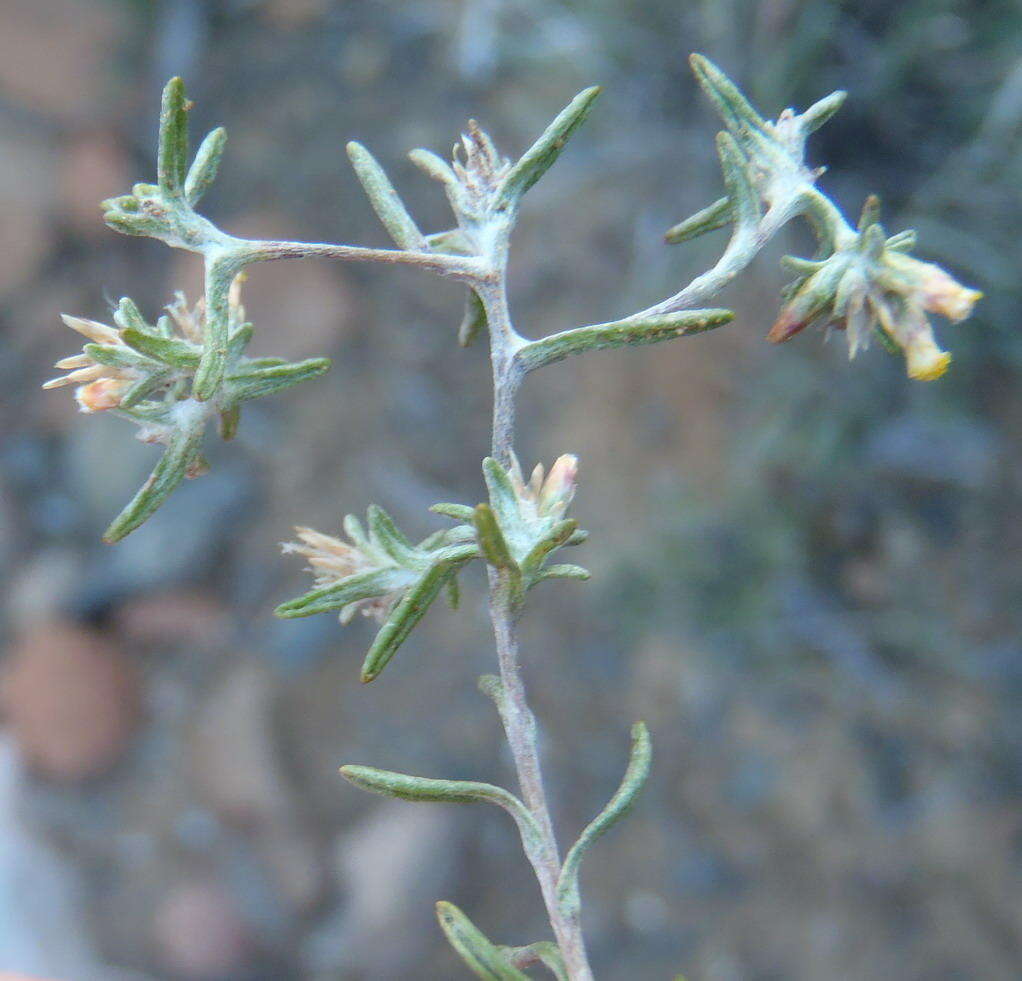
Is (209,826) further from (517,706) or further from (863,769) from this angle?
(517,706)

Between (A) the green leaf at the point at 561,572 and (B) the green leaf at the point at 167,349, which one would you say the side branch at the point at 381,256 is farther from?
(A) the green leaf at the point at 561,572

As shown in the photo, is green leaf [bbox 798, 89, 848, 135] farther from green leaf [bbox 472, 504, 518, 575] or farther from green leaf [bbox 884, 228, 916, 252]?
green leaf [bbox 472, 504, 518, 575]

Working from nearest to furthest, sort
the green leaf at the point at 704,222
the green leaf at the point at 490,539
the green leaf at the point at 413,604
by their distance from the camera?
the green leaf at the point at 490,539 → the green leaf at the point at 413,604 → the green leaf at the point at 704,222

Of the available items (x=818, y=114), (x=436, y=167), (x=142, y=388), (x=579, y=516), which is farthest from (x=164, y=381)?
(x=579, y=516)

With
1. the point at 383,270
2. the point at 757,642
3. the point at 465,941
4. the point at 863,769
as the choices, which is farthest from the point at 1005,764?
the point at 383,270

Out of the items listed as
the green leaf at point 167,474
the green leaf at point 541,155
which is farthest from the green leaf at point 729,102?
the green leaf at point 167,474

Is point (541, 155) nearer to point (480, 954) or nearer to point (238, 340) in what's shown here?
point (238, 340)

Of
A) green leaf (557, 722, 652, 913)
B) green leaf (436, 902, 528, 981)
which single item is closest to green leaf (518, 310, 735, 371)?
green leaf (557, 722, 652, 913)
